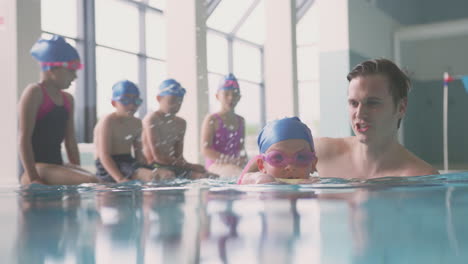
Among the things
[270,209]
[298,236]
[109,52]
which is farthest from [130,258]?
[109,52]

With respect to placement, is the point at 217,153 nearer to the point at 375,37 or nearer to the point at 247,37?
the point at 375,37

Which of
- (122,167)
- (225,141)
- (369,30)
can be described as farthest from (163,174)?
(369,30)

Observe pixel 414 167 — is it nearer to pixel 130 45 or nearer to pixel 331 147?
pixel 331 147

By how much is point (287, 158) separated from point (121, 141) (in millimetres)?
2469

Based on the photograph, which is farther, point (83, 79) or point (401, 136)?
point (401, 136)

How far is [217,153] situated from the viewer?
5.62 m

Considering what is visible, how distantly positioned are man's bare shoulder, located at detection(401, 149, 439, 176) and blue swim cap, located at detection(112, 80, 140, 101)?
102 inches

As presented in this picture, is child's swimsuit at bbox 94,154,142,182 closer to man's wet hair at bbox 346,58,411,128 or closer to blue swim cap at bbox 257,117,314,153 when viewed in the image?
blue swim cap at bbox 257,117,314,153

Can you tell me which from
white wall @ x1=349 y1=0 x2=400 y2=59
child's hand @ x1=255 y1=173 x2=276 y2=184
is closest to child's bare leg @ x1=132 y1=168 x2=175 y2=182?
child's hand @ x1=255 y1=173 x2=276 y2=184

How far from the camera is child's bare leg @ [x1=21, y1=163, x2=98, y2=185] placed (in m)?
3.65

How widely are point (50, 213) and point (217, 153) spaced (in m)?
4.09

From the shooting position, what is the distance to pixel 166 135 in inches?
208

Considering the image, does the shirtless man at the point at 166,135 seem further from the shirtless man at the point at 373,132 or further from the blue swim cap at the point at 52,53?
the shirtless man at the point at 373,132

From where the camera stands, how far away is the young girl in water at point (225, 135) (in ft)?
18.3
